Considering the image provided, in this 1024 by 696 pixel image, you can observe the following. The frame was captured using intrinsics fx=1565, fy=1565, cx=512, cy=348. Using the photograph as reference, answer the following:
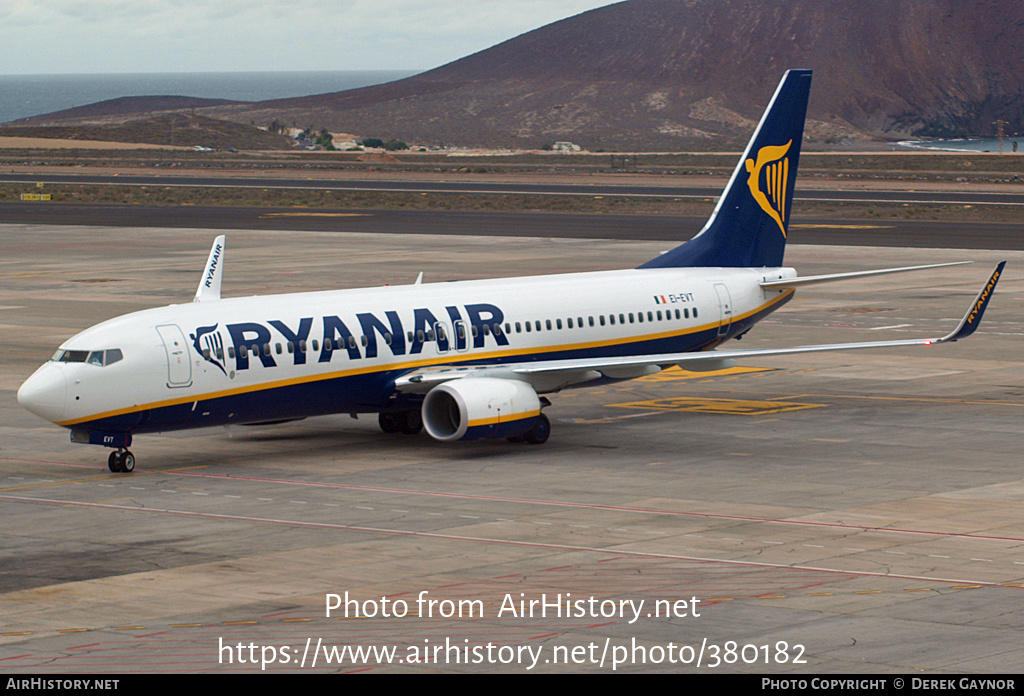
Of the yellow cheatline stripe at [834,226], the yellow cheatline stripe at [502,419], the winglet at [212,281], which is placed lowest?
the yellow cheatline stripe at [834,226]

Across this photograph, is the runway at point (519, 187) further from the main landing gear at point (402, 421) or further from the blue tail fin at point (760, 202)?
the main landing gear at point (402, 421)

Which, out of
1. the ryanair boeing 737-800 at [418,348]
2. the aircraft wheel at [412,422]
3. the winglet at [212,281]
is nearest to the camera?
the ryanair boeing 737-800 at [418,348]

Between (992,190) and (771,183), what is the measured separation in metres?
111

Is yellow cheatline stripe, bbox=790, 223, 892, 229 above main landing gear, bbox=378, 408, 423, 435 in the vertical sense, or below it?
below

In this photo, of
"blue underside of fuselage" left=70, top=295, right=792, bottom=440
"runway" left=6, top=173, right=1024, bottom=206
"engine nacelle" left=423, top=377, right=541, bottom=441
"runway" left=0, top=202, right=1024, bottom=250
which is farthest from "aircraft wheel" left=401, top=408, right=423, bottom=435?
"runway" left=6, top=173, right=1024, bottom=206

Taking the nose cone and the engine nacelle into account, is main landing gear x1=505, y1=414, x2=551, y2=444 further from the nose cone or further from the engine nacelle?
the nose cone

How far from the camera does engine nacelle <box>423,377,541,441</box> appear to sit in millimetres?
36156

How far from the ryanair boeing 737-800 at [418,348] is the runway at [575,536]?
1283 millimetres

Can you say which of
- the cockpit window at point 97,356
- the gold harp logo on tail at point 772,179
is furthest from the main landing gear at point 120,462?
the gold harp logo on tail at point 772,179

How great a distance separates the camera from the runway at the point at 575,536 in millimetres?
21000

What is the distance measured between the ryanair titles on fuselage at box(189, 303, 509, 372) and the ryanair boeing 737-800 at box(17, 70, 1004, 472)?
34mm

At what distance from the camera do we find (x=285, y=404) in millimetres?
36406

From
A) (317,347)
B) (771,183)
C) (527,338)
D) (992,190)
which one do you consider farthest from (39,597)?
(992,190)

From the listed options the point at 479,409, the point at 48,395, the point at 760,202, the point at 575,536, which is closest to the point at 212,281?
the point at 48,395
